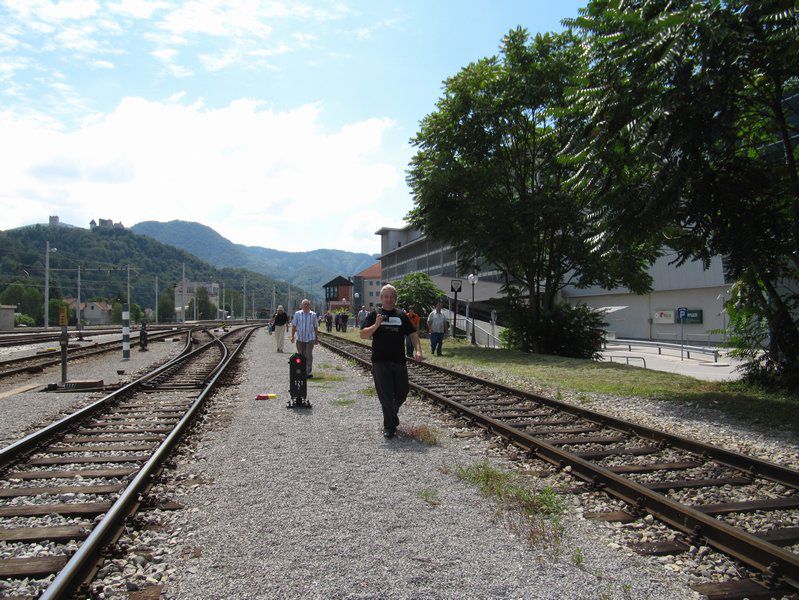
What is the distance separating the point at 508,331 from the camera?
27.6m

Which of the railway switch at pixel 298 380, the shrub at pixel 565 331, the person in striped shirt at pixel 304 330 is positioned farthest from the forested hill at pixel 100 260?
the railway switch at pixel 298 380

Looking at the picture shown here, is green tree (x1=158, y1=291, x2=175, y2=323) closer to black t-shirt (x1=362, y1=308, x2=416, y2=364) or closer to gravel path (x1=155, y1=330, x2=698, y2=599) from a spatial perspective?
black t-shirt (x1=362, y1=308, x2=416, y2=364)

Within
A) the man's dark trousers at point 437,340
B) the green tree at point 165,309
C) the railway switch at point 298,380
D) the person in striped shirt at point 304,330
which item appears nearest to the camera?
the railway switch at point 298,380

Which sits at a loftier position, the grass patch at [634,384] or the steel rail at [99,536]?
the steel rail at [99,536]

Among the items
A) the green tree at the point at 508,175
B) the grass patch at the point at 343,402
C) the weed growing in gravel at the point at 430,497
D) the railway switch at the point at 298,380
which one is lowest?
the weed growing in gravel at the point at 430,497

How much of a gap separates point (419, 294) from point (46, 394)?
1192 inches

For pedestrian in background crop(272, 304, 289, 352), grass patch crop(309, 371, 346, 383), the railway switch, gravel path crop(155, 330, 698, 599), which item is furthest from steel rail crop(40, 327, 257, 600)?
pedestrian in background crop(272, 304, 289, 352)

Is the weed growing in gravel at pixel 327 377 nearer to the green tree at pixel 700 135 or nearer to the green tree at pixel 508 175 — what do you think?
the green tree at pixel 700 135

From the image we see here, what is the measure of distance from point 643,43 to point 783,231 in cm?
395

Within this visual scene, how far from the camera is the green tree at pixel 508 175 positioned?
2372cm

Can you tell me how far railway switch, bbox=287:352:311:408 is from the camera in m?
9.91

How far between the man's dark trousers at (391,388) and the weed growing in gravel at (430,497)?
7.64 ft

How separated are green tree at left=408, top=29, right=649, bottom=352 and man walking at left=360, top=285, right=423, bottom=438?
1652 cm

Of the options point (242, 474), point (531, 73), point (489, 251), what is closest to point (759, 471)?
point (242, 474)
